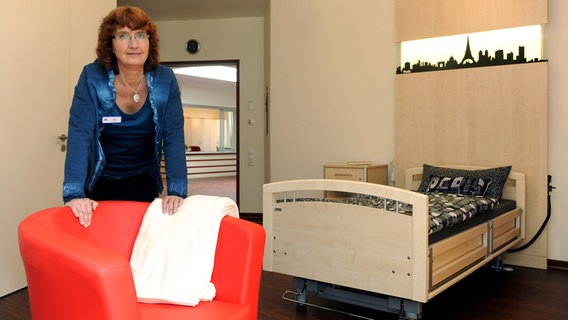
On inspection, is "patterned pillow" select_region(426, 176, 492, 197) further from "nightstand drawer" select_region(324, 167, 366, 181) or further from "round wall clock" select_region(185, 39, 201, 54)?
"round wall clock" select_region(185, 39, 201, 54)

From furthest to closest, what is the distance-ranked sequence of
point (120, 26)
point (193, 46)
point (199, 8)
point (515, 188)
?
point (193, 46), point (199, 8), point (515, 188), point (120, 26)

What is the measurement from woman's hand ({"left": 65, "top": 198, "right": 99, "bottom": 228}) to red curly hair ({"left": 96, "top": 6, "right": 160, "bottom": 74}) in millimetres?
493

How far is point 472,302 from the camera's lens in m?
2.90

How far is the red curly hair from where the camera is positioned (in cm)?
161

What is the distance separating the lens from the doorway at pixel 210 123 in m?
11.5

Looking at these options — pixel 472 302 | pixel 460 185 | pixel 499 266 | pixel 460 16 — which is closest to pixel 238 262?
pixel 472 302

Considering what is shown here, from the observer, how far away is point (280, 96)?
513 cm

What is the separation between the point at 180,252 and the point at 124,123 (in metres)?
0.53

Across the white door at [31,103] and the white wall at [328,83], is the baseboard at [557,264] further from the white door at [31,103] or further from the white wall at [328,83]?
the white door at [31,103]

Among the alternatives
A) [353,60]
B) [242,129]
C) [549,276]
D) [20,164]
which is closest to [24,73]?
[20,164]

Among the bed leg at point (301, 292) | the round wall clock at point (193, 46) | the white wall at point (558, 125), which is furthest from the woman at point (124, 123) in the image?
the round wall clock at point (193, 46)

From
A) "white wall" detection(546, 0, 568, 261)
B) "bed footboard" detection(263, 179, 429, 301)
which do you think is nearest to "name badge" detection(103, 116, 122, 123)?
"bed footboard" detection(263, 179, 429, 301)

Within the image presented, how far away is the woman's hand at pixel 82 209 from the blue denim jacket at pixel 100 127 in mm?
25

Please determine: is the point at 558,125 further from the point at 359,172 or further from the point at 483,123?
the point at 359,172
